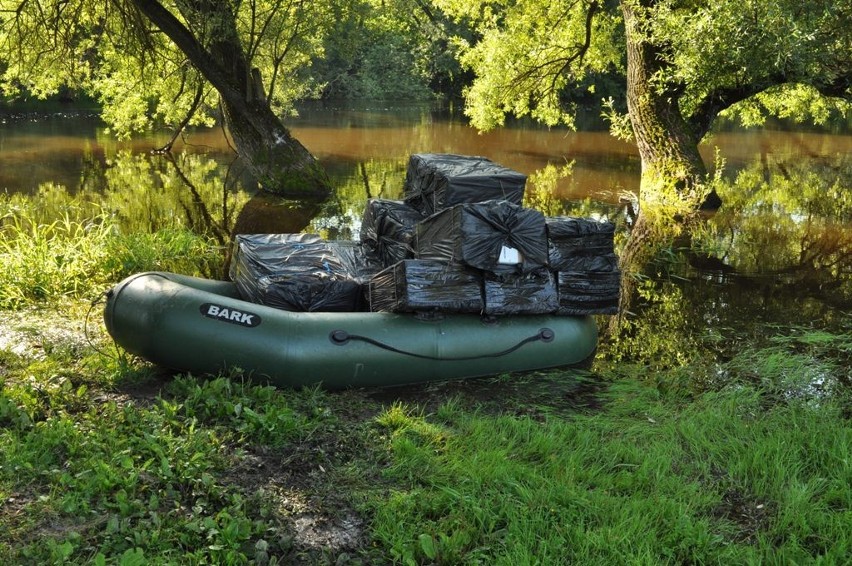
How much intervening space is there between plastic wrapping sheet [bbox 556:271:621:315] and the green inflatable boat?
50 cm

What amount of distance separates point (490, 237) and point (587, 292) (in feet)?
3.68

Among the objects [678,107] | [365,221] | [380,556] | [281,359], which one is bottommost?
[380,556]

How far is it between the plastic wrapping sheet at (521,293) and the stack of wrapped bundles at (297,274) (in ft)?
3.67

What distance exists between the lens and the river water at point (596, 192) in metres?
8.61

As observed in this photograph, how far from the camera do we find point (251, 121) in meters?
15.5

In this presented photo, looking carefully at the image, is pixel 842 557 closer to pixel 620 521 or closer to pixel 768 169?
pixel 620 521

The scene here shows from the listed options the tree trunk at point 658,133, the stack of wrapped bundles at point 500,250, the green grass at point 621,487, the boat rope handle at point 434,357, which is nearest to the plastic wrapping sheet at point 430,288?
the stack of wrapped bundles at point 500,250

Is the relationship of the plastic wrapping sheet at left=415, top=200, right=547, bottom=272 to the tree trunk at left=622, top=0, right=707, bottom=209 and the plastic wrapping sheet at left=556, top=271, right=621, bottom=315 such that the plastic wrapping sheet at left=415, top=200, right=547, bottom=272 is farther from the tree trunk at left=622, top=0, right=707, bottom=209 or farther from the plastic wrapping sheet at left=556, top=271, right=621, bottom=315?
the tree trunk at left=622, top=0, right=707, bottom=209

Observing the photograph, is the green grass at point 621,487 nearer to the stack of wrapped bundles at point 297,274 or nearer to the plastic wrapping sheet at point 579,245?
the stack of wrapped bundles at point 297,274

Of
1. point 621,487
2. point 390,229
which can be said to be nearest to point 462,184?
point 390,229

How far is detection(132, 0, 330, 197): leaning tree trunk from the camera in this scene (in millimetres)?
14883

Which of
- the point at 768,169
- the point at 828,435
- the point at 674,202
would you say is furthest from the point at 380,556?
the point at 768,169

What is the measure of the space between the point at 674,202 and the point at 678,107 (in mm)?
1982

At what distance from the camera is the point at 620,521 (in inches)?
158
